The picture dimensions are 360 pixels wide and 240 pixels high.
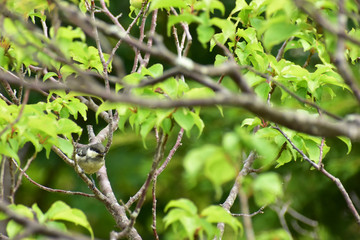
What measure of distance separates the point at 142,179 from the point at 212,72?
5.97 m

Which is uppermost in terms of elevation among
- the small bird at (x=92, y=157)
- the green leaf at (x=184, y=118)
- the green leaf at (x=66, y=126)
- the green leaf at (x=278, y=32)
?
the green leaf at (x=278, y=32)

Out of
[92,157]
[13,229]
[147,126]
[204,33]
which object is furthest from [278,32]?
[92,157]

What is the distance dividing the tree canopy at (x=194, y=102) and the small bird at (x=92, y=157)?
153 mm

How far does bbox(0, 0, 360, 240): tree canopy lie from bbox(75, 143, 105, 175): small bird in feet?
0.50

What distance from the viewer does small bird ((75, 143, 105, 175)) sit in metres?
3.82

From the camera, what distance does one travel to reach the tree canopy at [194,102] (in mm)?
1442

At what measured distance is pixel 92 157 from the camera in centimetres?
406

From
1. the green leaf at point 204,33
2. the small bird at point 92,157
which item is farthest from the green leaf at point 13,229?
the small bird at point 92,157

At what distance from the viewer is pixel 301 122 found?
1.44m

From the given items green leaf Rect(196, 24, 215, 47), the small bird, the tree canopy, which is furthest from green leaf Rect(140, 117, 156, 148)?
the small bird

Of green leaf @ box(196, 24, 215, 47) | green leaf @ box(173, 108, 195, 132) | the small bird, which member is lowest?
the small bird

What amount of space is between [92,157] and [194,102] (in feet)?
9.23

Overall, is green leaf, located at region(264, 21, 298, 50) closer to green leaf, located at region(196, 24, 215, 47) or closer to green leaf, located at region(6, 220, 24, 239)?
green leaf, located at region(196, 24, 215, 47)

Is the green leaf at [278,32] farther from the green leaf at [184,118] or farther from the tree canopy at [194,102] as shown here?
the green leaf at [184,118]
